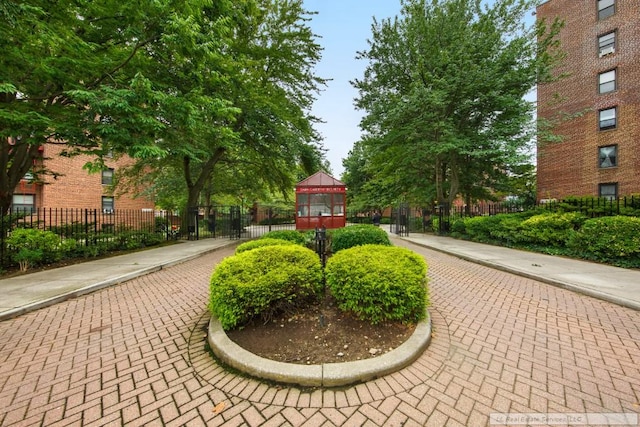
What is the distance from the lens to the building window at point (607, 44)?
663 inches

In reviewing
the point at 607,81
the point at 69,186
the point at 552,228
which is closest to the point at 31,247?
the point at 552,228

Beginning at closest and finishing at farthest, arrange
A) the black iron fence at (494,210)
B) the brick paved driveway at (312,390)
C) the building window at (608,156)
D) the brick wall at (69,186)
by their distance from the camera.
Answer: the brick paved driveway at (312,390) → the black iron fence at (494,210) → the building window at (608,156) → the brick wall at (69,186)

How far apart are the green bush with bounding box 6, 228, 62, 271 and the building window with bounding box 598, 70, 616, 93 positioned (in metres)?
30.7

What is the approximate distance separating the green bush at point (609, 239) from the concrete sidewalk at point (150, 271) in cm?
50

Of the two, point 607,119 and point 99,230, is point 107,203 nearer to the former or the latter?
Result: point 99,230

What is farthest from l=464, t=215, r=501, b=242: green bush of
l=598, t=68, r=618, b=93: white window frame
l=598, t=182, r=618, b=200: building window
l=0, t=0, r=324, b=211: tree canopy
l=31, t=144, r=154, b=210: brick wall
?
l=31, t=144, r=154, b=210: brick wall

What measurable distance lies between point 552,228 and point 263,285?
1047cm

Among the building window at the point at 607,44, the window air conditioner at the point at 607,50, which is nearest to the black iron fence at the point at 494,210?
the window air conditioner at the point at 607,50

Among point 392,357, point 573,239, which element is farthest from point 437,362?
point 573,239

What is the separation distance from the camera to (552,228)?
340 inches

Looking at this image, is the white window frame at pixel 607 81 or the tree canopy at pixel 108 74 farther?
the white window frame at pixel 607 81

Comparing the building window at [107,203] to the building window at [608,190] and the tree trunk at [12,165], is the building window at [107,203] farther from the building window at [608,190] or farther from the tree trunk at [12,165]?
the building window at [608,190]

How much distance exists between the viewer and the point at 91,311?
13.5 feet

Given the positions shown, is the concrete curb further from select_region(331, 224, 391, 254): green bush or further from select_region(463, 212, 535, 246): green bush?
select_region(463, 212, 535, 246): green bush
